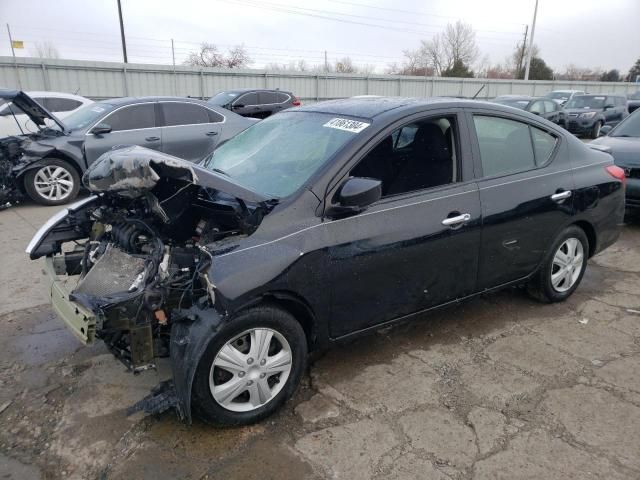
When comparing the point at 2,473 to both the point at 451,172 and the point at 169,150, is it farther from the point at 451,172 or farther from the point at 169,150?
the point at 169,150

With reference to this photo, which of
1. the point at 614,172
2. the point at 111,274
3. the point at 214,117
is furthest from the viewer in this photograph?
the point at 214,117

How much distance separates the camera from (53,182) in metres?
8.15

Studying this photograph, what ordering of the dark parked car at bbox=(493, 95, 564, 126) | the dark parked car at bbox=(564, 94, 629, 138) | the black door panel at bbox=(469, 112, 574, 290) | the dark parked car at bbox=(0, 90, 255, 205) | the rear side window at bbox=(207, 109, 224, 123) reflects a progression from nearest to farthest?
the black door panel at bbox=(469, 112, 574, 290), the dark parked car at bbox=(0, 90, 255, 205), the rear side window at bbox=(207, 109, 224, 123), the dark parked car at bbox=(493, 95, 564, 126), the dark parked car at bbox=(564, 94, 629, 138)

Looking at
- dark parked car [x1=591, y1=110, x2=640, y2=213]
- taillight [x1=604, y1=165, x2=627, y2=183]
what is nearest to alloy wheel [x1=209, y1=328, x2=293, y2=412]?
taillight [x1=604, y1=165, x2=627, y2=183]

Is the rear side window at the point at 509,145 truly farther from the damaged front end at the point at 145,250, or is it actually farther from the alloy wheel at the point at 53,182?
the alloy wheel at the point at 53,182

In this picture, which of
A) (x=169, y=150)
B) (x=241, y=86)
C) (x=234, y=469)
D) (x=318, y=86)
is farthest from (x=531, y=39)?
(x=234, y=469)

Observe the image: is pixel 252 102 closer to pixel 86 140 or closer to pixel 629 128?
pixel 86 140

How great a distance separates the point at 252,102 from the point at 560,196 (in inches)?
456

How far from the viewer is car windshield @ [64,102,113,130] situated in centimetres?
832

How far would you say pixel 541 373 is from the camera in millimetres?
3346

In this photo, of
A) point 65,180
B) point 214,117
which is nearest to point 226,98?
point 214,117

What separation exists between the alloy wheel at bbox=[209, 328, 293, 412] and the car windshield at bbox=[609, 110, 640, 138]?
6948 millimetres

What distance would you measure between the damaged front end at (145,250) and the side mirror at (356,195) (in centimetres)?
40

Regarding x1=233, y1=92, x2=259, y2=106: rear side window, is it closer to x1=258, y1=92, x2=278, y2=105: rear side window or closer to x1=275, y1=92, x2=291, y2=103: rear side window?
x1=258, y1=92, x2=278, y2=105: rear side window
